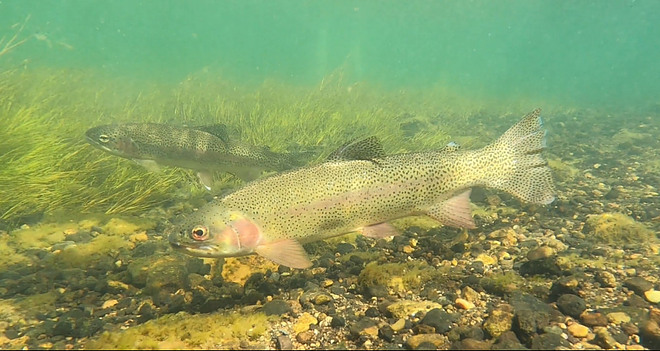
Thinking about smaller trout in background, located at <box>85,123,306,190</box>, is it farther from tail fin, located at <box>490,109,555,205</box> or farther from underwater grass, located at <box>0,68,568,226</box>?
tail fin, located at <box>490,109,555,205</box>

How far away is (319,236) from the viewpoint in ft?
12.1

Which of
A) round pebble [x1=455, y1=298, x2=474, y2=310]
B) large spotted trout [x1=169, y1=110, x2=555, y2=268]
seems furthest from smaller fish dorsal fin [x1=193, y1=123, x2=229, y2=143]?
round pebble [x1=455, y1=298, x2=474, y2=310]

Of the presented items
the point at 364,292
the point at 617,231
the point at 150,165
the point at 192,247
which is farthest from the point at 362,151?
the point at 150,165

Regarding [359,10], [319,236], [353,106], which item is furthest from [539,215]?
[359,10]

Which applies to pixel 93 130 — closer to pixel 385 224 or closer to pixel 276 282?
pixel 276 282

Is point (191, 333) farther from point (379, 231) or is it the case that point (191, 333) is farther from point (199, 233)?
point (379, 231)

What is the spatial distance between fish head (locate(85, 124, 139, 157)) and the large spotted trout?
12.9ft

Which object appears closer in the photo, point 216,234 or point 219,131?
point 216,234

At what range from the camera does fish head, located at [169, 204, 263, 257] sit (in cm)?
318

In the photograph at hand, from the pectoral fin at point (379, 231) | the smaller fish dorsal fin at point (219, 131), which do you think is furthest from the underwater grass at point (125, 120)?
the pectoral fin at point (379, 231)

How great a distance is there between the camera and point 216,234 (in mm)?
3217

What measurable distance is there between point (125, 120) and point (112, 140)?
508 cm

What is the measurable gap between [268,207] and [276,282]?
2.94 ft

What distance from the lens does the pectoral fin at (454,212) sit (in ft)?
12.7
